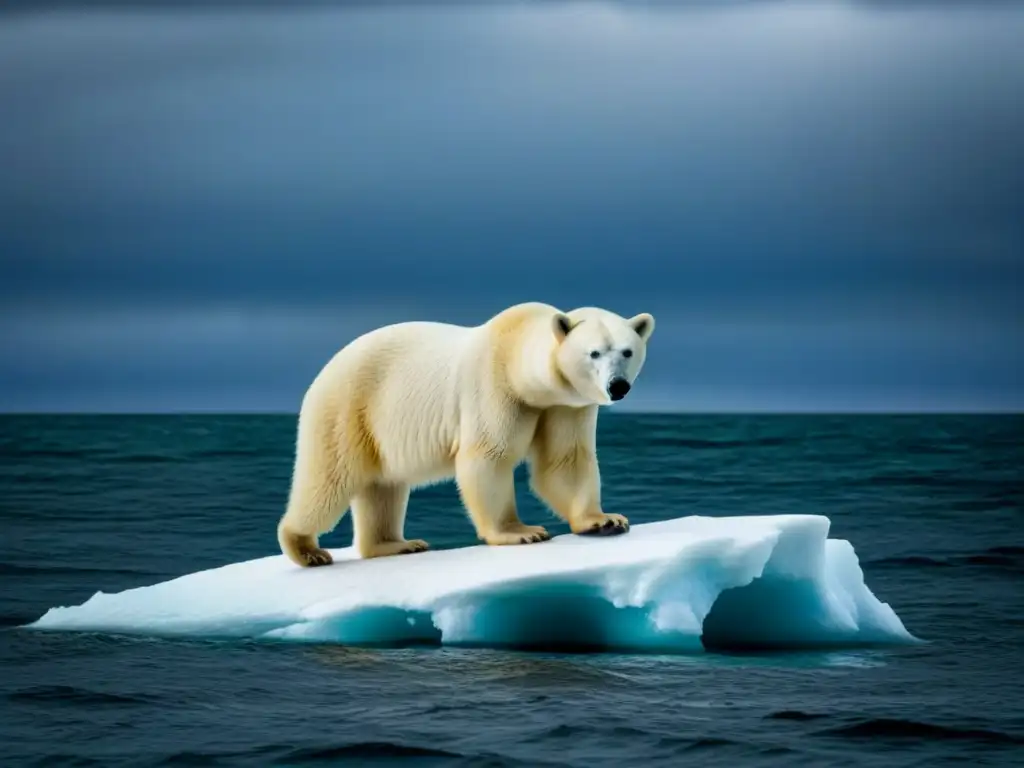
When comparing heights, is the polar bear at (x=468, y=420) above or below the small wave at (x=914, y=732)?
above

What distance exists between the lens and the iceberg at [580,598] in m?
9.32

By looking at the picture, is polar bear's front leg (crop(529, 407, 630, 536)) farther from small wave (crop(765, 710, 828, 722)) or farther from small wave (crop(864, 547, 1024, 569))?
small wave (crop(864, 547, 1024, 569))

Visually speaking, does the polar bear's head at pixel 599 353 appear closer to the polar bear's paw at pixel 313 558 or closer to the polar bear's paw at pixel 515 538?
the polar bear's paw at pixel 515 538

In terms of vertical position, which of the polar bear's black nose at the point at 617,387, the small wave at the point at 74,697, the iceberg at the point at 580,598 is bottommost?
the small wave at the point at 74,697

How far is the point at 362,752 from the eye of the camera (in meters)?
7.67

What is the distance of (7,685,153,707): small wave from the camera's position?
28.8ft

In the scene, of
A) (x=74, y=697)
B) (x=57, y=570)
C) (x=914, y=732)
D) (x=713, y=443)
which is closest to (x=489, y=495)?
(x=74, y=697)

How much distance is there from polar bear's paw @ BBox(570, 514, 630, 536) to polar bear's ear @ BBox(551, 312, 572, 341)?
56.6 inches

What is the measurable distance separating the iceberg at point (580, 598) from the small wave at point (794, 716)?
1.14m

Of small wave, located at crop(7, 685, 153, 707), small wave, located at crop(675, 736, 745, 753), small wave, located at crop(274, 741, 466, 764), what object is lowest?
small wave, located at crop(7, 685, 153, 707)

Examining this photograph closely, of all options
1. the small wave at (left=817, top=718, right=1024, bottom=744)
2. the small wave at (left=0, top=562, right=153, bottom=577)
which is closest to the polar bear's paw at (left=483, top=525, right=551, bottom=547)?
the small wave at (left=817, top=718, right=1024, bottom=744)

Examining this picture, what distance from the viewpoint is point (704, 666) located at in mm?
9320

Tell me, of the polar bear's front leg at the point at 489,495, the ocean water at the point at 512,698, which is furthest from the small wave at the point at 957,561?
the polar bear's front leg at the point at 489,495

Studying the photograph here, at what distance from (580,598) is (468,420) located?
1415mm
